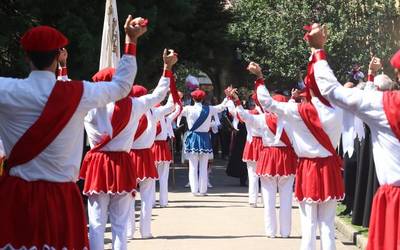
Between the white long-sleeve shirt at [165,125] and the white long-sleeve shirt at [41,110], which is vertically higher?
the white long-sleeve shirt at [41,110]

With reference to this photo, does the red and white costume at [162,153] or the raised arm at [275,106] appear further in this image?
the red and white costume at [162,153]

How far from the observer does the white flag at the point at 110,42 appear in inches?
441

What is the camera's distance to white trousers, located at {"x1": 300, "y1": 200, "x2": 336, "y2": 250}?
27.1 feet

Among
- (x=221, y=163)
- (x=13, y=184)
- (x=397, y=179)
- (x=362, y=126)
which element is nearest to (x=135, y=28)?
(x=13, y=184)

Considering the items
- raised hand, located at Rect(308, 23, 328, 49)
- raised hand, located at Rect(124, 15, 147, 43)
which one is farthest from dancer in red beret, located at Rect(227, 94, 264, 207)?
raised hand, located at Rect(124, 15, 147, 43)

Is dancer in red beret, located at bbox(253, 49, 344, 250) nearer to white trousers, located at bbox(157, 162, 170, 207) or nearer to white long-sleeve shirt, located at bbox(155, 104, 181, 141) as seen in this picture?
white long-sleeve shirt, located at bbox(155, 104, 181, 141)

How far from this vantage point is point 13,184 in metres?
5.20

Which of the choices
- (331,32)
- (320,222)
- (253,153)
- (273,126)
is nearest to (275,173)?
(273,126)

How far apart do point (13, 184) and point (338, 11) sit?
19.4m

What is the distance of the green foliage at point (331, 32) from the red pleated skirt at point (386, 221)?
689 inches

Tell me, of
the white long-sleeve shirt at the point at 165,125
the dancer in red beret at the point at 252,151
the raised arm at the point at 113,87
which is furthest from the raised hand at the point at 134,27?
the white long-sleeve shirt at the point at 165,125

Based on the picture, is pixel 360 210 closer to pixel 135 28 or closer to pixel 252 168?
pixel 252 168

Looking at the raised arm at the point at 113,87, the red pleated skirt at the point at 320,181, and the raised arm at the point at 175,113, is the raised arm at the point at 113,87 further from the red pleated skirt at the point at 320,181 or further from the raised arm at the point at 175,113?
the raised arm at the point at 175,113

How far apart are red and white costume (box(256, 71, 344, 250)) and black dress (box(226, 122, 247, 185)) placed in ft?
34.8
